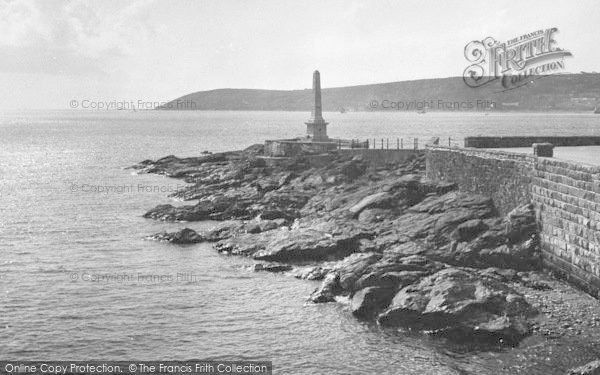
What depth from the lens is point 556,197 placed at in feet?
74.4

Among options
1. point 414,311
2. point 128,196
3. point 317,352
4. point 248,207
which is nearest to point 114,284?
point 317,352

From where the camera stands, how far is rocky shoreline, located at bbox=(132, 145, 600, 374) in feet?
61.6

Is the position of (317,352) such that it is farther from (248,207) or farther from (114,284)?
(248,207)

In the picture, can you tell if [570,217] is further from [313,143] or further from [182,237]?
[313,143]

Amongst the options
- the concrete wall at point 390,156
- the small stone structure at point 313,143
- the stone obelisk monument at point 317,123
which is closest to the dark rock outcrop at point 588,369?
the concrete wall at point 390,156

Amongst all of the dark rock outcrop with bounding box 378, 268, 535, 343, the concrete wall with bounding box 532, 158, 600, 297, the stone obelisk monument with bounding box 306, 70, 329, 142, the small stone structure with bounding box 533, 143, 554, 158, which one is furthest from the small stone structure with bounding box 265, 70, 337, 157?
the dark rock outcrop with bounding box 378, 268, 535, 343

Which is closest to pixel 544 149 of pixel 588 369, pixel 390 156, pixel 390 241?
pixel 390 241

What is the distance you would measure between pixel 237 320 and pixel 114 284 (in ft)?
21.3

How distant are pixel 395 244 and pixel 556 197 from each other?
6604mm

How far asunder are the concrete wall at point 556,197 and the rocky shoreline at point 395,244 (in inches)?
25.5

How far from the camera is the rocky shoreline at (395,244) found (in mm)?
18766

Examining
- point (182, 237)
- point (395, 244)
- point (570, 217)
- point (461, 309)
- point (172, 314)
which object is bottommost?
point (172, 314)

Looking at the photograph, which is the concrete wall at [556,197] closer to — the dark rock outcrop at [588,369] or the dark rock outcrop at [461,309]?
the dark rock outcrop at [461,309]

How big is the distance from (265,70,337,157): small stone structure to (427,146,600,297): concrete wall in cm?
2143
